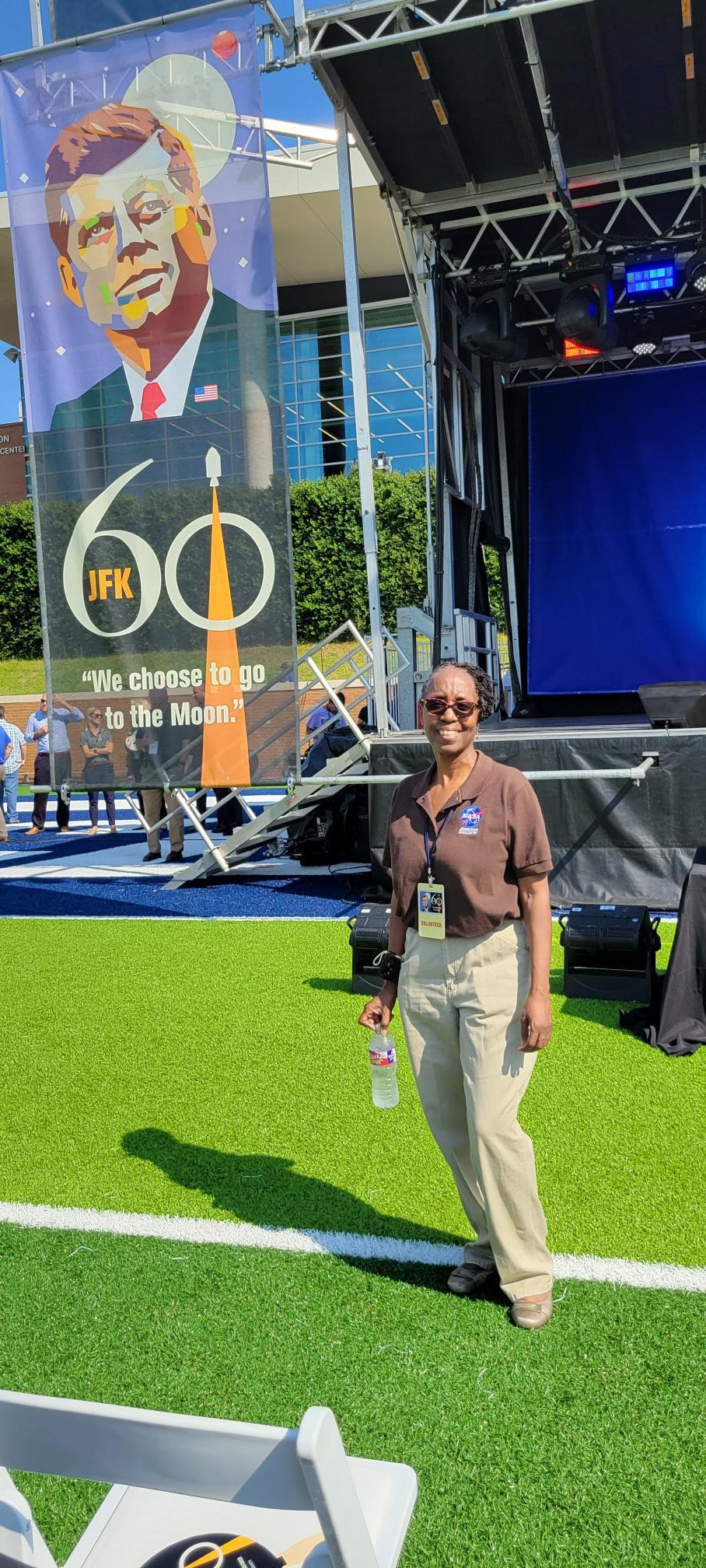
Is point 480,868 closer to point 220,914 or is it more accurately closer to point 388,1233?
Answer: point 388,1233

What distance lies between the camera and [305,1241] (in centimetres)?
364

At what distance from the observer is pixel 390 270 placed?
2844 centimetres

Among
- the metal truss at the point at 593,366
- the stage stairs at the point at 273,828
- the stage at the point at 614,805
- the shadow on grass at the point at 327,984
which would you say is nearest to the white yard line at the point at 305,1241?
the shadow on grass at the point at 327,984

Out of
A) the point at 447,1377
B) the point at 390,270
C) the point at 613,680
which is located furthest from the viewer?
the point at 390,270

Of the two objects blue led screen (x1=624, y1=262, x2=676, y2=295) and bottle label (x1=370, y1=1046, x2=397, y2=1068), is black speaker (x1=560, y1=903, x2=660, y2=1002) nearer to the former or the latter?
bottle label (x1=370, y1=1046, x2=397, y2=1068)

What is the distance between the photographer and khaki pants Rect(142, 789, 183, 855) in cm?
1220

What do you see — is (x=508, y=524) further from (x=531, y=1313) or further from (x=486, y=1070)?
(x=531, y=1313)

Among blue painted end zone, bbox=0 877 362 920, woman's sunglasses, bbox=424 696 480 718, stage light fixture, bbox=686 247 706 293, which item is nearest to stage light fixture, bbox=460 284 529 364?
stage light fixture, bbox=686 247 706 293

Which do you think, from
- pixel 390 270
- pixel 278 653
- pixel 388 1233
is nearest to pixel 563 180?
pixel 278 653

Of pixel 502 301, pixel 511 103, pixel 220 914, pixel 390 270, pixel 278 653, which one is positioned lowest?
pixel 220 914

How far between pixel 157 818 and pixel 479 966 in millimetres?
10155

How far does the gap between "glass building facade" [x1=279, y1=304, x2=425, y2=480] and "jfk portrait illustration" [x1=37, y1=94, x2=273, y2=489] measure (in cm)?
2124

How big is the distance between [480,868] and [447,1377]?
→ 1.34 meters

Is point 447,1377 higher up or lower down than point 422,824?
lower down
